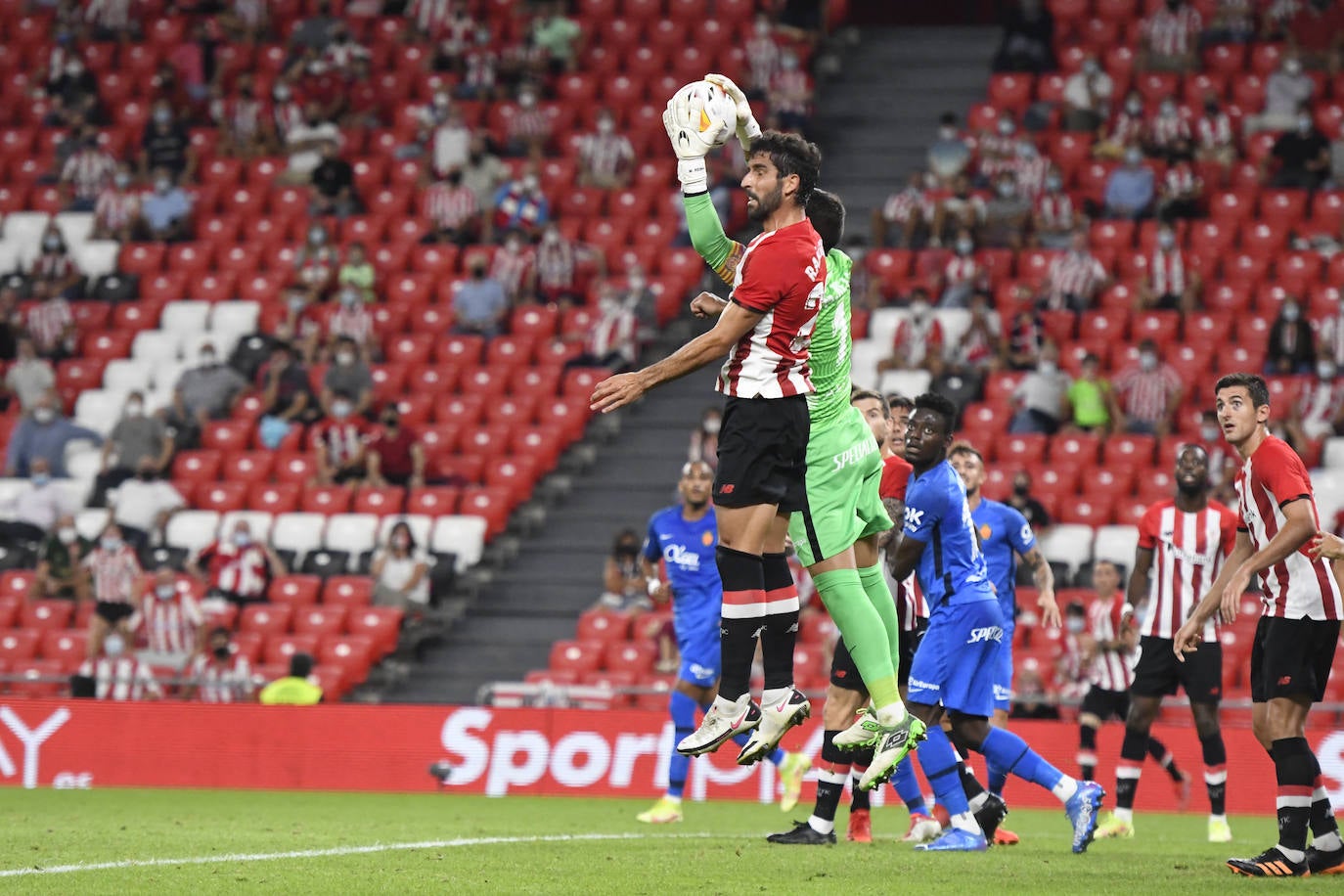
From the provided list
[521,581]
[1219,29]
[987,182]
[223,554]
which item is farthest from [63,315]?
[1219,29]

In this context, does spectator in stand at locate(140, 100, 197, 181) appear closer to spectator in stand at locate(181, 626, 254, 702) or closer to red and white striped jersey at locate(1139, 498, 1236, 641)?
spectator in stand at locate(181, 626, 254, 702)

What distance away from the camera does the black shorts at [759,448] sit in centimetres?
879

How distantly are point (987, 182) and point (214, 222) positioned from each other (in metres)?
11.2

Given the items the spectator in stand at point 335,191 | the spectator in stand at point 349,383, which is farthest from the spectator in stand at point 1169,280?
the spectator in stand at point 335,191

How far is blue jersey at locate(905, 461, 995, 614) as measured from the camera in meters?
11.0

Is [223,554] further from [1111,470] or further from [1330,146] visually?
[1330,146]

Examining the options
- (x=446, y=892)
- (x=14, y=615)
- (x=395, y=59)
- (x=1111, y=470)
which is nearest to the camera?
(x=446, y=892)

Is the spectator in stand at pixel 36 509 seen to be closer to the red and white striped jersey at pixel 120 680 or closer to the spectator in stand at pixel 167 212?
the red and white striped jersey at pixel 120 680

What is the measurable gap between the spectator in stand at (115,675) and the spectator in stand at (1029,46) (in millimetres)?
14551

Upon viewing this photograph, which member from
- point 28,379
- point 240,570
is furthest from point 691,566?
point 28,379

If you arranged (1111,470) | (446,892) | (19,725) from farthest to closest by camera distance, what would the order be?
(1111,470) → (19,725) → (446,892)

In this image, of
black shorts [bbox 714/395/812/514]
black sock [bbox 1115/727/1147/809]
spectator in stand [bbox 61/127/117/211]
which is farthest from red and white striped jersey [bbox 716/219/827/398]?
spectator in stand [bbox 61/127/117/211]

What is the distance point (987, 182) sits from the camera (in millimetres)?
24484

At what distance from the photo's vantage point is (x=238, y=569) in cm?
2155
